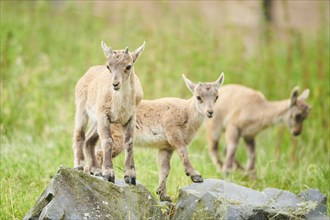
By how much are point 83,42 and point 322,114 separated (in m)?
5.37

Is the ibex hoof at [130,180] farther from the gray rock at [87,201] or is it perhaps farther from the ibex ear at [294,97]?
the ibex ear at [294,97]

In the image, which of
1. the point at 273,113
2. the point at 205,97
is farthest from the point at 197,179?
the point at 273,113

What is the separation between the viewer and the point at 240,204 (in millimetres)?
7410

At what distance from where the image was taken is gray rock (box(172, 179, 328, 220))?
7298 mm

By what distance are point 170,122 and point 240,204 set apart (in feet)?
5.89

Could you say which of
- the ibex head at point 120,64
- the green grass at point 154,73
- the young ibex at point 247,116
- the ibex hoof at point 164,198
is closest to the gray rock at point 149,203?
the ibex hoof at point 164,198

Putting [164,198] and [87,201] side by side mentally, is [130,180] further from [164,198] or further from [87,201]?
[164,198]

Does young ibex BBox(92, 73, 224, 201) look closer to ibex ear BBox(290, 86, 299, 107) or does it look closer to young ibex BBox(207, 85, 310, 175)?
young ibex BBox(207, 85, 310, 175)

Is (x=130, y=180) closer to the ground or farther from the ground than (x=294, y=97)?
closer to the ground

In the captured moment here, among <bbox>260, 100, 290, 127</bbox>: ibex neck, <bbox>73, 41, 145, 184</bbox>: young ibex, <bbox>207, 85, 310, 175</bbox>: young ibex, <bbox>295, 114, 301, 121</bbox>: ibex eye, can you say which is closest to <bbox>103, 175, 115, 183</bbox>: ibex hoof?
<bbox>73, 41, 145, 184</bbox>: young ibex

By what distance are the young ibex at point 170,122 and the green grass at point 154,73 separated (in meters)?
0.94

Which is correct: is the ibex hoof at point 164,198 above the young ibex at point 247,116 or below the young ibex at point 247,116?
below

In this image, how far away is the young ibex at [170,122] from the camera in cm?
871

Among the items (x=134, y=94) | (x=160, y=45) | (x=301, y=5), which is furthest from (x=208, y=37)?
(x=301, y=5)
